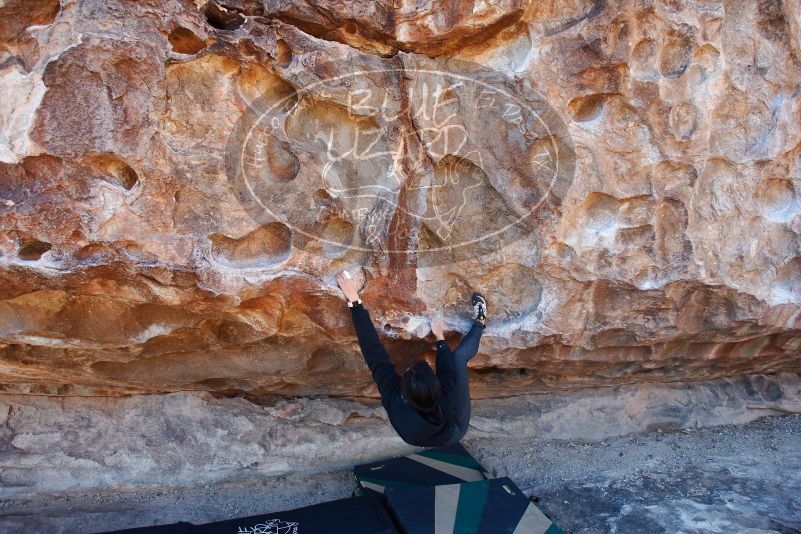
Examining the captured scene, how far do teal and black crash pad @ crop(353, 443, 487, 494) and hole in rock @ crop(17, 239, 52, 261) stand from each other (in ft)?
5.72

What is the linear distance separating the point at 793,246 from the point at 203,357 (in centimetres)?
264

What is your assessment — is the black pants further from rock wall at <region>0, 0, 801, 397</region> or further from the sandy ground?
the sandy ground

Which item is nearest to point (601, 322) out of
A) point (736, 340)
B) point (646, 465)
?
point (736, 340)

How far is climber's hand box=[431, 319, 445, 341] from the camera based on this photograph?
8.54 feet

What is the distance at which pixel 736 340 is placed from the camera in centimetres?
316

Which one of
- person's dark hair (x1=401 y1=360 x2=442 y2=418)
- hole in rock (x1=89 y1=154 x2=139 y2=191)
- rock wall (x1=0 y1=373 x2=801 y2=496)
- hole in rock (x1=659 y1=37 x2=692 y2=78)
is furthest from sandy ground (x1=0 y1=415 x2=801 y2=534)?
hole in rock (x1=659 y1=37 x2=692 y2=78)

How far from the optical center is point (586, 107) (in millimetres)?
2484

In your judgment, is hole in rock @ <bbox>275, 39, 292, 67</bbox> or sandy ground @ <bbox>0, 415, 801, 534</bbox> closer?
hole in rock @ <bbox>275, 39, 292, 67</bbox>

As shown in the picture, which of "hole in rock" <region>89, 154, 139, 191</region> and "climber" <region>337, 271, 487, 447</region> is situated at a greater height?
"hole in rock" <region>89, 154, 139, 191</region>

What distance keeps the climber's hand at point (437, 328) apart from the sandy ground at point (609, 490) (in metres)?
1.09

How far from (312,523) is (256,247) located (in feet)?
3.91

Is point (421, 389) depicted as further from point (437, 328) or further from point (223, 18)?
point (223, 18)

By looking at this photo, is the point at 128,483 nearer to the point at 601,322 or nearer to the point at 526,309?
the point at 526,309

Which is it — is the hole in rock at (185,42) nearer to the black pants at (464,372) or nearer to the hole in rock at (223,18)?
the hole in rock at (223,18)
